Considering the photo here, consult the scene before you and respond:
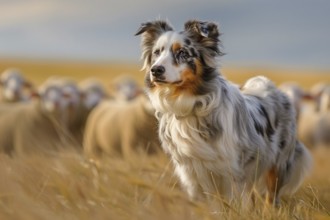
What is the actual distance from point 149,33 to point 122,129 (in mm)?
7108

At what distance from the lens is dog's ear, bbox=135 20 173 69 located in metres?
5.33

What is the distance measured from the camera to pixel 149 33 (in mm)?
5383

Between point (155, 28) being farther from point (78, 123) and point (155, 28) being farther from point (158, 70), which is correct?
point (78, 123)

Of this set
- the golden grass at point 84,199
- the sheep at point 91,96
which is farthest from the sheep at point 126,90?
the golden grass at point 84,199

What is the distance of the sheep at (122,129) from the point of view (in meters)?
11.8

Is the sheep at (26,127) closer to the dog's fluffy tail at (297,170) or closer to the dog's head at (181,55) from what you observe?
the dog's fluffy tail at (297,170)

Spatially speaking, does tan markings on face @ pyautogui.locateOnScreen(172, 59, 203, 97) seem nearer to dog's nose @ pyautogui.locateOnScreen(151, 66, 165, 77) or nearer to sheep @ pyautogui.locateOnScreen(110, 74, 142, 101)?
dog's nose @ pyautogui.locateOnScreen(151, 66, 165, 77)

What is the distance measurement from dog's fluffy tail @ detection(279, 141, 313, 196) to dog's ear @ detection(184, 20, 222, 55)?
1.53 meters

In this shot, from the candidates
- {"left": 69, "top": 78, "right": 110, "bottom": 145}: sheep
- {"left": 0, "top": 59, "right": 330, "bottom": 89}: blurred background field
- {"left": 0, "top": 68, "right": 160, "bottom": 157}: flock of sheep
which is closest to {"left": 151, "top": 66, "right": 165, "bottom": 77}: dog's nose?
{"left": 0, "top": 68, "right": 160, "bottom": 157}: flock of sheep

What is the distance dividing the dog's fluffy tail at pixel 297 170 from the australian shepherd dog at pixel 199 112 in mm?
687

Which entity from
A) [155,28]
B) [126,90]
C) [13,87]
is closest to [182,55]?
[155,28]

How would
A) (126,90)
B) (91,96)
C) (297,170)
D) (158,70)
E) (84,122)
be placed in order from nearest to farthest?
(158,70) < (297,170) < (84,122) < (91,96) < (126,90)

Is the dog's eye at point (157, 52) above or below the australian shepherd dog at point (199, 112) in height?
above

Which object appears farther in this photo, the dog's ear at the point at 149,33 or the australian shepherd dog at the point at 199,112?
the dog's ear at the point at 149,33
